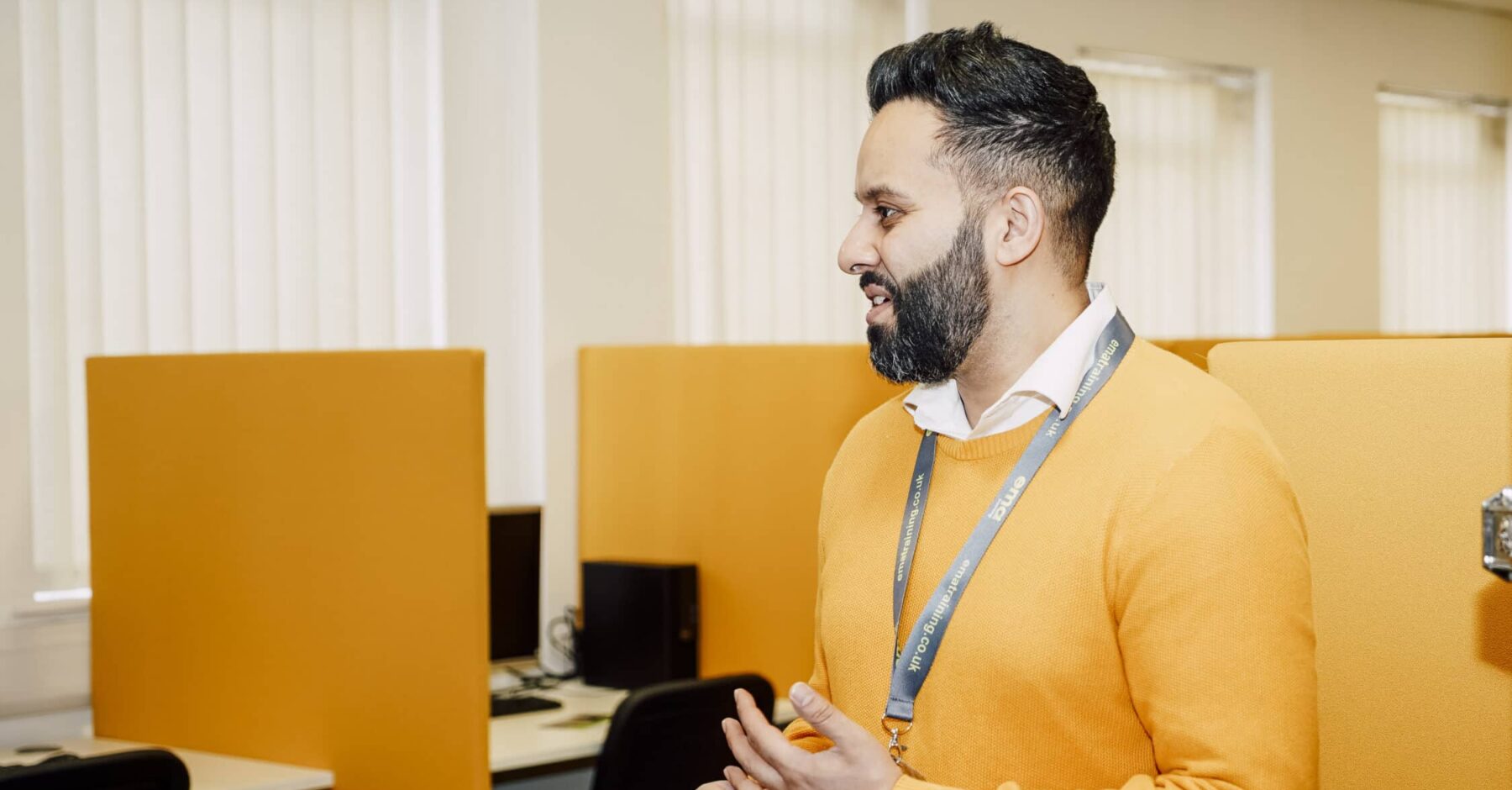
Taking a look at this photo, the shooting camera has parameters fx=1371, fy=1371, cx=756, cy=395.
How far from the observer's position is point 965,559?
1224 millimetres

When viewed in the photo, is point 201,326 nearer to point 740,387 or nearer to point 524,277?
point 524,277

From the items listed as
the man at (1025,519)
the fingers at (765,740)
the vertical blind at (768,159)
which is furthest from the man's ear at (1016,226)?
the vertical blind at (768,159)

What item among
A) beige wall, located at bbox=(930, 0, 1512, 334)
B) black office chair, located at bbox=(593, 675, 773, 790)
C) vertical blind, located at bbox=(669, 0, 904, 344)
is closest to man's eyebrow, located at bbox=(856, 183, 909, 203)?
black office chair, located at bbox=(593, 675, 773, 790)

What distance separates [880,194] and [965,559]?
36cm

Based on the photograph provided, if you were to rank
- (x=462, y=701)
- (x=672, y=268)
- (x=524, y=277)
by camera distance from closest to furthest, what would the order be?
(x=462, y=701) → (x=524, y=277) → (x=672, y=268)

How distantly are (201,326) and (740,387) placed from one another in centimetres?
137

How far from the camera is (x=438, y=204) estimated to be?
3.78 metres

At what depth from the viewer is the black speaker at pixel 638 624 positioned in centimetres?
330

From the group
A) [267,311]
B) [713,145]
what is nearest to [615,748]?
[267,311]

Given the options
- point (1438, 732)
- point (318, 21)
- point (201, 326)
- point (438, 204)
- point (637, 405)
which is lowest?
point (1438, 732)

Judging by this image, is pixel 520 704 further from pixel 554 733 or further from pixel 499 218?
pixel 499 218

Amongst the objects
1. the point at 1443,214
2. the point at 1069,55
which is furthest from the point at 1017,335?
the point at 1443,214

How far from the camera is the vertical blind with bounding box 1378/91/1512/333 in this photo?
20.0 ft

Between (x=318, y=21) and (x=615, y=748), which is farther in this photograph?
(x=318, y=21)
